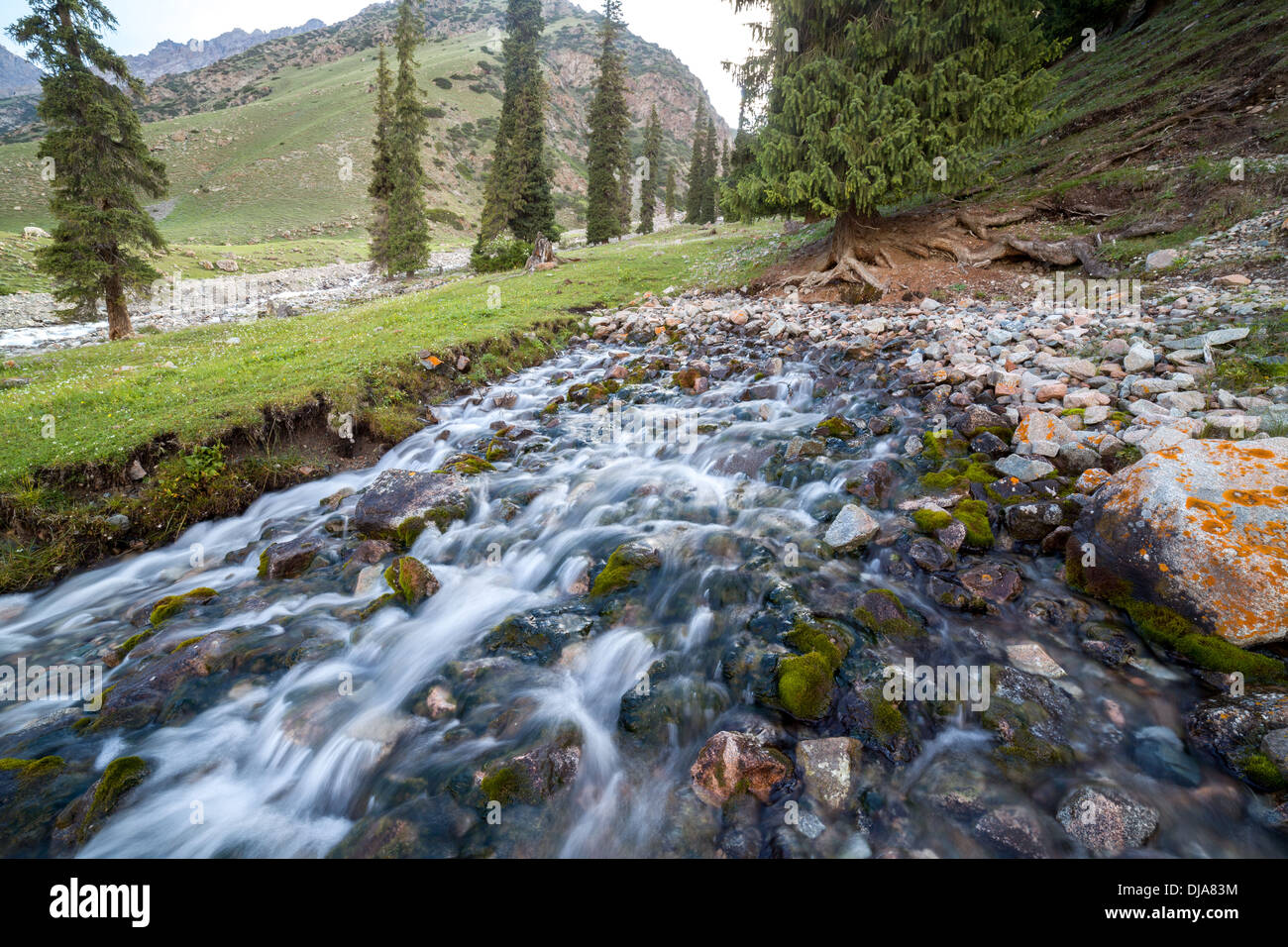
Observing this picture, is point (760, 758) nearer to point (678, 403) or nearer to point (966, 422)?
point (966, 422)

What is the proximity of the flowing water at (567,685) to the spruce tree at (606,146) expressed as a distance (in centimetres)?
3897

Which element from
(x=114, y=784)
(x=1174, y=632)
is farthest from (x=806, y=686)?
(x=114, y=784)

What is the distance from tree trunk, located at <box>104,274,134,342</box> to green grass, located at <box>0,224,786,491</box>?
191cm

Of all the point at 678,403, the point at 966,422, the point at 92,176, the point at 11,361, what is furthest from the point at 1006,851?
the point at 92,176

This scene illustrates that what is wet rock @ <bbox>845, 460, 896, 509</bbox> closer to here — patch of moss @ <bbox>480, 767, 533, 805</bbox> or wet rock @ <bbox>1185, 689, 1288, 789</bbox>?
wet rock @ <bbox>1185, 689, 1288, 789</bbox>

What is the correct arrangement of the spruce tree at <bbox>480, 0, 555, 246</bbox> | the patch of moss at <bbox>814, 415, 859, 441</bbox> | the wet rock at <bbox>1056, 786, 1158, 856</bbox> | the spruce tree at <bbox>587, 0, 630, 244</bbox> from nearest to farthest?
the wet rock at <bbox>1056, 786, 1158, 856</bbox>, the patch of moss at <bbox>814, 415, 859, 441</bbox>, the spruce tree at <bbox>480, 0, 555, 246</bbox>, the spruce tree at <bbox>587, 0, 630, 244</bbox>

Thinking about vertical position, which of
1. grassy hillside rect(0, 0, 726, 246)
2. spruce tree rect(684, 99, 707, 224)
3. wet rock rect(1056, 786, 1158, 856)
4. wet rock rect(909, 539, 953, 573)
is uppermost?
grassy hillside rect(0, 0, 726, 246)

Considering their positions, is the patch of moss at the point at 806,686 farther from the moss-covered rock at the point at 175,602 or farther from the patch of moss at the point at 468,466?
the moss-covered rock at the point at 175,602

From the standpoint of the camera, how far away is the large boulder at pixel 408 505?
727 cm

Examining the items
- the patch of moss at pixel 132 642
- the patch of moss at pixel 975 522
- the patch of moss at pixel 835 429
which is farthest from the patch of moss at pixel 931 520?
the patch of moss at pixel 132 642

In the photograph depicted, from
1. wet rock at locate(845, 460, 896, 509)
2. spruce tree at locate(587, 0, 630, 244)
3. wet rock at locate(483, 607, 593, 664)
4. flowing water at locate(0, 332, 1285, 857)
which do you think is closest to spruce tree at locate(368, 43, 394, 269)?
spruce tree at locate(587, 0, 630, 244)

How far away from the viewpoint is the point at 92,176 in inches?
695

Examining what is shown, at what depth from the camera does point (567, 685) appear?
482cm

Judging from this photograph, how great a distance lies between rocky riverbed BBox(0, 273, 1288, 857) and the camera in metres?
3.55
